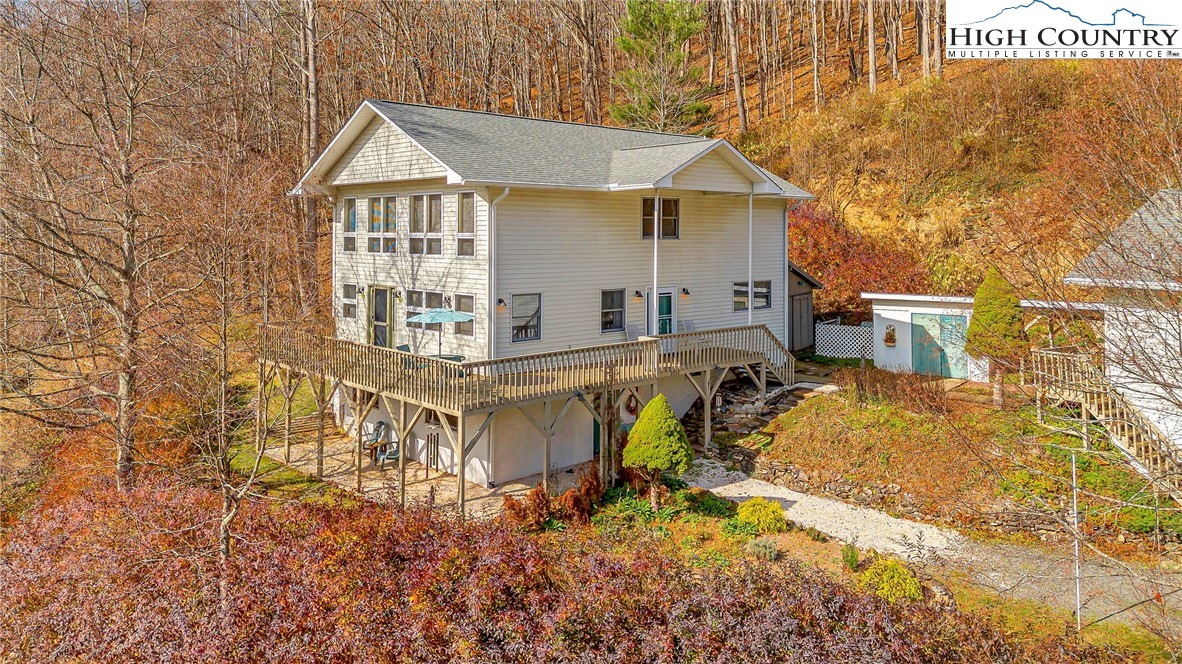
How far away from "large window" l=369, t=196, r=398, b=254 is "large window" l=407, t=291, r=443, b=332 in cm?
154

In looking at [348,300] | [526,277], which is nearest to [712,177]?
[526,277]

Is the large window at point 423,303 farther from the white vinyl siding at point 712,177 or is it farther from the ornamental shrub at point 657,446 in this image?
the white vinyl siding at point 712,177

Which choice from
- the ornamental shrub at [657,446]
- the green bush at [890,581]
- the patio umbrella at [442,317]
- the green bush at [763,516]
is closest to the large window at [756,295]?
the ornamental shrub at [657,446]

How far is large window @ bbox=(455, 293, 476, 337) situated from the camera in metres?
16.9

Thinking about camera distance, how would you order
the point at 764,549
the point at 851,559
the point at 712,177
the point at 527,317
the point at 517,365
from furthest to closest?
the point at 712,177 → the point at 527,317 → the point at 517,365 → the point at 764,549 → the point at 851,559

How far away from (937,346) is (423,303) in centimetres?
1568

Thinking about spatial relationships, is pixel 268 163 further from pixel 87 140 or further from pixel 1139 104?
pixel 1139 104

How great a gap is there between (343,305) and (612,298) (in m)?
8.33

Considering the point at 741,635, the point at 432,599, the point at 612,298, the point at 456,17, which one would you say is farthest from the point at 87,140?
the point at 456,17

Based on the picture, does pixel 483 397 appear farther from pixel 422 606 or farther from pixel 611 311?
pixel 422 606

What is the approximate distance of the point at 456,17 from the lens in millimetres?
43875

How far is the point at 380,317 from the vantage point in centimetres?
1988

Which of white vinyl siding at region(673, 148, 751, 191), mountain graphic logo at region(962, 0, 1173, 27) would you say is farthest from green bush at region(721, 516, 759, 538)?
mountain graphic logo at region(962, 0, 1173, 27)

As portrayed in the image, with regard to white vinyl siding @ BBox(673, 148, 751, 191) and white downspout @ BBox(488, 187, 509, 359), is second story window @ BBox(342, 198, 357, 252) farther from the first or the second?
white vinyl siding @ BBox(673, 148, 751, 191)
